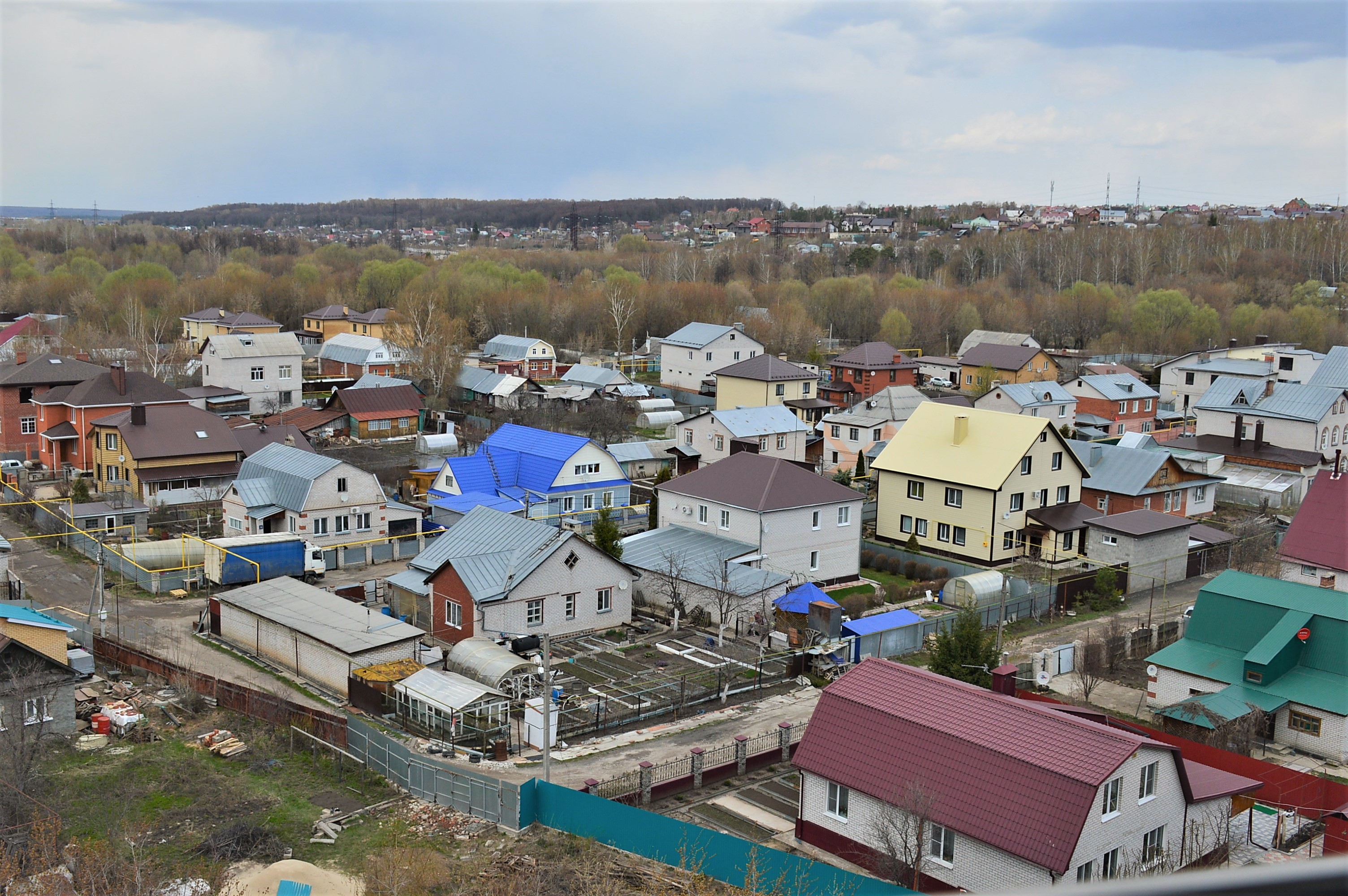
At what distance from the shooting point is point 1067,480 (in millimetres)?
35219

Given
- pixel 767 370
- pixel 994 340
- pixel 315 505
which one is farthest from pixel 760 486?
pixel 994 340

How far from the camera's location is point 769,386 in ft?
177

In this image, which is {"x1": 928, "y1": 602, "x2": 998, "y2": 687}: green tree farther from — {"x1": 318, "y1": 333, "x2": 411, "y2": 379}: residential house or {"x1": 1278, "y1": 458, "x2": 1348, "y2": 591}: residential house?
{"x1": 318, "y1": 333, "x2": 411, "y2": 379}: residential house

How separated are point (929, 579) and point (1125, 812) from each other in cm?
1663

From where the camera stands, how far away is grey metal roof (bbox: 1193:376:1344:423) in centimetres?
4259

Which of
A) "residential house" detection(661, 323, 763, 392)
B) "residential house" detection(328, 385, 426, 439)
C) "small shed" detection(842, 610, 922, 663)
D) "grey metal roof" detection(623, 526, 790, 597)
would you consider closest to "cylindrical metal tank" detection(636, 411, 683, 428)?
"residential house" detection(661, 323, 763, 392)

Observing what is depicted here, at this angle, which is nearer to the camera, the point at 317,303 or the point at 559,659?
the point at 559,659

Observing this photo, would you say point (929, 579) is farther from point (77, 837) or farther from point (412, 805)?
point (77, 837)

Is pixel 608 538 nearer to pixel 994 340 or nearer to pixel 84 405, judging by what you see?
pixel 84 405

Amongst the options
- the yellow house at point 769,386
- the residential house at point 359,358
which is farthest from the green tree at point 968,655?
the residential house at point 359,358

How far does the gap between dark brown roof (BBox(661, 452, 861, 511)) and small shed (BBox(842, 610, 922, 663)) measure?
14.8 feet

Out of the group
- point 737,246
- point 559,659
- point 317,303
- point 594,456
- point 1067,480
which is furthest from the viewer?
point 737,246

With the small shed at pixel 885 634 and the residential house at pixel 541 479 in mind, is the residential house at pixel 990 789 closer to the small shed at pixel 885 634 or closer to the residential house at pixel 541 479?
the small shed at pixel 885 634

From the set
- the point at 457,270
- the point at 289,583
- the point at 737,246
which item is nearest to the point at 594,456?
the point at 289,583
